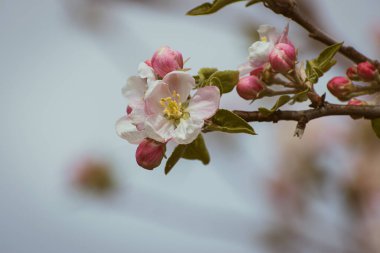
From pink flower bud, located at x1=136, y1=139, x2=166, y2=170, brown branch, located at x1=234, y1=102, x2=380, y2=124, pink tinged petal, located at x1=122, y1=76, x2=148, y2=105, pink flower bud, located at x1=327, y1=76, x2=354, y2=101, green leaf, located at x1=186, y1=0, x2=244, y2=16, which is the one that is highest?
green leaf, located at x1=186, y1=0, x2=244, y2=16

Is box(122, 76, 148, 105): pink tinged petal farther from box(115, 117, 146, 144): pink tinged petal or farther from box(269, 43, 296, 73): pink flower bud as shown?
box(269, 43, 296, 73): pink flower bud

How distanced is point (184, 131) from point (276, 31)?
336mm

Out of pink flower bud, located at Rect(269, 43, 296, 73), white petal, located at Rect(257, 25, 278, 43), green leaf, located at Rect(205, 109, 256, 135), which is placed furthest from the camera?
white petal, located at Rect(257, 25, 278, 43)

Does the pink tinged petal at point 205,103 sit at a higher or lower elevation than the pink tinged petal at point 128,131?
higher

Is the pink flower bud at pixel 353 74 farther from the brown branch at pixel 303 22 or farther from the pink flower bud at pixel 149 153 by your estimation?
the pink flower bud at pixel 149 153

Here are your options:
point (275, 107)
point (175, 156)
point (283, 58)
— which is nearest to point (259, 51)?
point (283, 58)

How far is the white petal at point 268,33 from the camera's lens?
43.4 inches

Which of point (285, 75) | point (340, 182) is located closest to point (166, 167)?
point (285, 75)

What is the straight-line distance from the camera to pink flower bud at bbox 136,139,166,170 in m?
0.92

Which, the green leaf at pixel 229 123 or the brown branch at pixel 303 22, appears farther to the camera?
the brown branch at pixel 303 22

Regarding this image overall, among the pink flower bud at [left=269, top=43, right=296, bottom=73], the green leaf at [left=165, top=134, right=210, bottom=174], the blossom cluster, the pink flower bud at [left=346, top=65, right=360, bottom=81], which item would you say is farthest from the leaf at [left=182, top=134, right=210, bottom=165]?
the pink flower bud at [left=346, top=65, right=360, bottom=81]

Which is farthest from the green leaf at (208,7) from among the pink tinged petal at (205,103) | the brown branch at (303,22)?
the pink tinged petal at (205,103)

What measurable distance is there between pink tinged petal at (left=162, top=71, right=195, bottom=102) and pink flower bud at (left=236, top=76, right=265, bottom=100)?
10 cm

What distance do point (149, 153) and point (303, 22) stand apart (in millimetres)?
394
